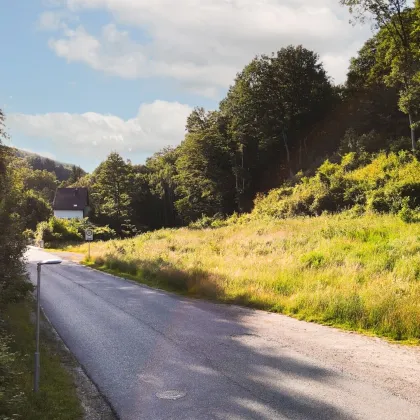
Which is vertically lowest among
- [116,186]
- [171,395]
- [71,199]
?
[171,395]

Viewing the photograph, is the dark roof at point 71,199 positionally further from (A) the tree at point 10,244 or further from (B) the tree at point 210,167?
(A) the tree at point 10,244

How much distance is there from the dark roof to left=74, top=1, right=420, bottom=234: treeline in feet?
78.0

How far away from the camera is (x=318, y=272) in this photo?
15383 mm

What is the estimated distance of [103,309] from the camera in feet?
47.4

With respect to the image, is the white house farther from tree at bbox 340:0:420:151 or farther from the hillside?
tree at bbox 340:0:420:151

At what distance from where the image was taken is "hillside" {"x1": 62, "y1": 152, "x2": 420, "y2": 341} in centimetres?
1149

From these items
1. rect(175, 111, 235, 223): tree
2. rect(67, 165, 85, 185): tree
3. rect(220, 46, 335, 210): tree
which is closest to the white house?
rect(175, 111, 235, 223): tree

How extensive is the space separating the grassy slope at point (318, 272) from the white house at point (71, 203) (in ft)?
217

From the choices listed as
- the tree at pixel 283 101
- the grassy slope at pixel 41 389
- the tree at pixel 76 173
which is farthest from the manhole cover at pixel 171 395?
the tree at pixel 76 173

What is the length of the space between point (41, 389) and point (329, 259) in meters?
12.5

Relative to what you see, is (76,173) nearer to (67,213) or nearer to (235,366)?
(67,213)

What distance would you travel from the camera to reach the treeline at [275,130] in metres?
44.3

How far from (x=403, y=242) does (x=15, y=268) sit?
14.4 meters

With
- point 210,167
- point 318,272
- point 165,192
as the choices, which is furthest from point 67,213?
point 318,272
